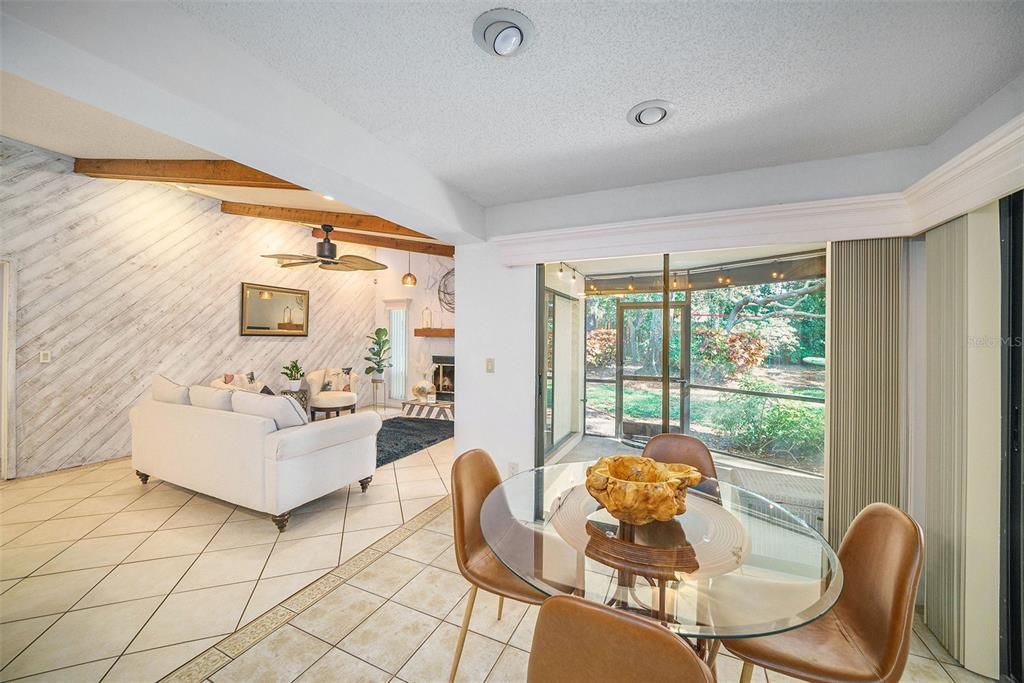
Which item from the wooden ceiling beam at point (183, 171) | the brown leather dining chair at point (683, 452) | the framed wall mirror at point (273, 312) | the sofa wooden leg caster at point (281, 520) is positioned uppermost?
the wooden ceiling beam at point (183, 171)

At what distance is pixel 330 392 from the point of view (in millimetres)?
5980

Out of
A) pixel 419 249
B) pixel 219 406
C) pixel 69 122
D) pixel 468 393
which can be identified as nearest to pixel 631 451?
pixel 468 393

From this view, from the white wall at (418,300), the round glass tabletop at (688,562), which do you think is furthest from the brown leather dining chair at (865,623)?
the white wall at (418,300)

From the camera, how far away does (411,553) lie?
2477mm

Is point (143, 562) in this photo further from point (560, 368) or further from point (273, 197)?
point (273, 197)

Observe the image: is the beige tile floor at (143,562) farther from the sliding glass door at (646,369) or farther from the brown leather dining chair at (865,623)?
the brown leather dining chair at (865,623)

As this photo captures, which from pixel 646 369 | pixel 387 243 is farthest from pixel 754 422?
pixel 387 243

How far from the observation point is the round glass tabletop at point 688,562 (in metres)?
1.08

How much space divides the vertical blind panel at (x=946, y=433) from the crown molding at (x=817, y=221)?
0.15 m

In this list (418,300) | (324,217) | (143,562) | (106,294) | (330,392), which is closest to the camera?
(143,562)

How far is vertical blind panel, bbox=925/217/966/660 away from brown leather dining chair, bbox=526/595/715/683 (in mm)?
1856

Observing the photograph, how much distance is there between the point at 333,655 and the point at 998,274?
320 centimetres

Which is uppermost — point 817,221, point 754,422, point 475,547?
point 817,221

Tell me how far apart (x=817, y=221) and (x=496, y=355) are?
2.24 meters
